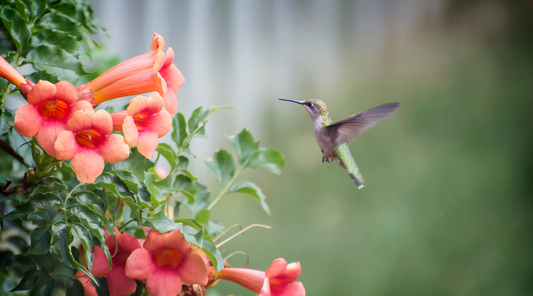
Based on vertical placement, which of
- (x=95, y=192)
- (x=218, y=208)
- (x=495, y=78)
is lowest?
(x=218, y=208)

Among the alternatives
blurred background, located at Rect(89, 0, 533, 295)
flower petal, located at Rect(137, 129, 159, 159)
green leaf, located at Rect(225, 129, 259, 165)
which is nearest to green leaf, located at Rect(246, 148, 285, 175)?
green leaf, located at Rect(225, 129, 259, 165)

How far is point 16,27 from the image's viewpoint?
1.12ft

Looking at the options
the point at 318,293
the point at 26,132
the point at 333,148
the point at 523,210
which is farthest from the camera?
the point at 523,210

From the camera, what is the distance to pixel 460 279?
67.1 inches

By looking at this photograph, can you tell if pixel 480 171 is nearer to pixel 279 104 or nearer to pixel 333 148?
pixel 279 104

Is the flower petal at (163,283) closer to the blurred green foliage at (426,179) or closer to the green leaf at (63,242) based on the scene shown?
the green leaf at (63,242)

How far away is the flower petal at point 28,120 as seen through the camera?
0.24 m

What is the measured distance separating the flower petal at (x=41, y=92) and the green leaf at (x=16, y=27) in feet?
0.41

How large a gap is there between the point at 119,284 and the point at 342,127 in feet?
1.14

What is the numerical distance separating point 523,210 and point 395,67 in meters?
1.01

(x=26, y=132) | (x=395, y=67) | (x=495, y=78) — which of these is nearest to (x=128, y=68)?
(x=26, y=132)

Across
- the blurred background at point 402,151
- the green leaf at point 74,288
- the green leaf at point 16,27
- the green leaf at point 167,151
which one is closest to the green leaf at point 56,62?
the green leaf at point 16,27

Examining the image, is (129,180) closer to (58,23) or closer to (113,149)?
(113,149)

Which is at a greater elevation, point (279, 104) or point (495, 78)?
point (495, 78)
